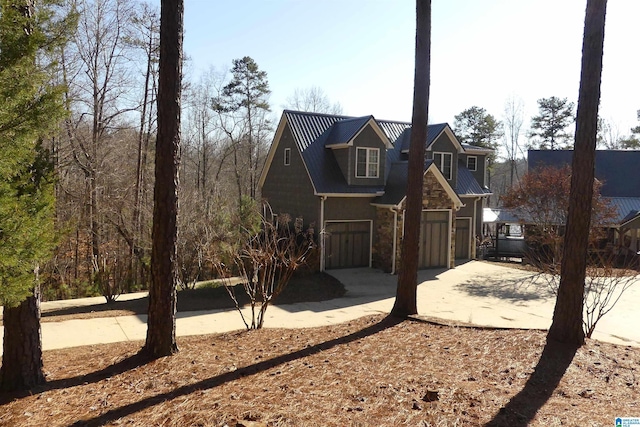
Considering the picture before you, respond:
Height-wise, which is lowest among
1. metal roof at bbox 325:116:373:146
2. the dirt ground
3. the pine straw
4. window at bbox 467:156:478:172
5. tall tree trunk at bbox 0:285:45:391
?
the dirt ground

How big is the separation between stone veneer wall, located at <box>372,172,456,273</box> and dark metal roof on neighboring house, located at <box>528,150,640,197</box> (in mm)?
8574

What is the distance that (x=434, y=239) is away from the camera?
60.0 feet

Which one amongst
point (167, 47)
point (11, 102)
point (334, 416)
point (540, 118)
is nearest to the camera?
point (11, 102)

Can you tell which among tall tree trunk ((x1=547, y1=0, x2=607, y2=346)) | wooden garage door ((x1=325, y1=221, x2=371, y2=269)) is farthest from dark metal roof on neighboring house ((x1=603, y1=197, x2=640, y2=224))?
tall tree trunk ((x1=547, y1=0, x2=607, y2=346))

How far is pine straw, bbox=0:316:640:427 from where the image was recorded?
4637mm

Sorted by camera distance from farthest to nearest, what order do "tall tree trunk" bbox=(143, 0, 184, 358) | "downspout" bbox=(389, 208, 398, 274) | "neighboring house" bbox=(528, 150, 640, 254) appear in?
"neighboring house" bbox=(528, 150, 640, 254), "downspout" bbox=(389, 208, 398, 274), "tall tree trunk" bbox=(143, 0, 184, 358)

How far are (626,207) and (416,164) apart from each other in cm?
1896

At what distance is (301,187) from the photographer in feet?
60.3

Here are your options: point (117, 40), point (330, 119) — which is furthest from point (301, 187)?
point (117, 40)

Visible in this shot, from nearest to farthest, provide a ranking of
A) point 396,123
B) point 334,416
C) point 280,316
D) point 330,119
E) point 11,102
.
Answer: point 11,102 → point 334,416 → point 280,316 → point 330,119 → point 396,123

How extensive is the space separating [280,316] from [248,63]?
85.1ft

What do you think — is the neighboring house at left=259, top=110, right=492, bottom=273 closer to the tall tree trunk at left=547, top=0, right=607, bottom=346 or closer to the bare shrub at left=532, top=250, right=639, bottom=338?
the bare shrub at left=532, top=250, right=639, bottom=338

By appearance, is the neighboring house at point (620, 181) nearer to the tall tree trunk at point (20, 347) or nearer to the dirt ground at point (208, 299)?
the dirt ground at point (208, 299)

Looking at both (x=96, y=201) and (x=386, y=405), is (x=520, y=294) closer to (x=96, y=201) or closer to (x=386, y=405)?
(x=386, y=405)
